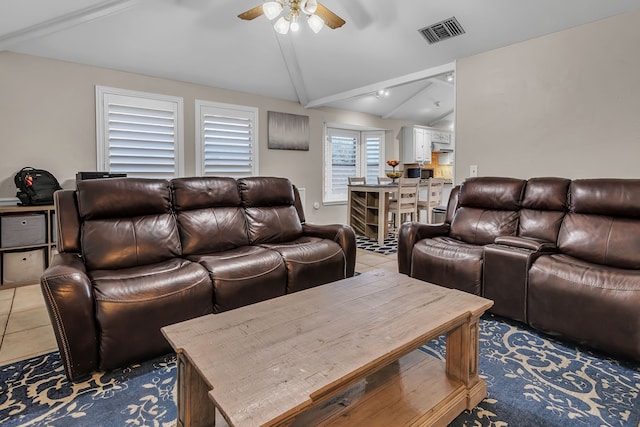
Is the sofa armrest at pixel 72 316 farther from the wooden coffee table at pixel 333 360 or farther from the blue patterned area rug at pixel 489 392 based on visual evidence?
the wooden coffee table at pixel 333 360

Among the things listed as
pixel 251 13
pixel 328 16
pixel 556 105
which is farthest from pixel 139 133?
pixel 556 105

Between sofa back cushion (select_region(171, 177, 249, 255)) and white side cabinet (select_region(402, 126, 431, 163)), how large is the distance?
5150mm

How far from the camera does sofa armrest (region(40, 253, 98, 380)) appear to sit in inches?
63.9

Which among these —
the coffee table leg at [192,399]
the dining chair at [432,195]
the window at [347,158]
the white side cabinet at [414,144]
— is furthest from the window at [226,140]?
the coffee table leg at [192,399]

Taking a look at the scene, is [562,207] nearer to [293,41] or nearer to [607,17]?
[607,17]

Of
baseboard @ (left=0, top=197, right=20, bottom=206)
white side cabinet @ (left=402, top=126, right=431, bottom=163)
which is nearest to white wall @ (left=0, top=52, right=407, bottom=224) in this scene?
baseboard @ (left=0, top=197, right=20, bottom=206)

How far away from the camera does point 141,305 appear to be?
1.83 meters

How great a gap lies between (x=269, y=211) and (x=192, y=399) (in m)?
2.04

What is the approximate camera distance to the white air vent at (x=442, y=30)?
331 cm

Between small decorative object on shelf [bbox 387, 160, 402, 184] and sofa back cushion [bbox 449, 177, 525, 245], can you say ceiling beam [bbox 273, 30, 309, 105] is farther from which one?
sofa back cushion [bbox 449, 177, 525, 245]

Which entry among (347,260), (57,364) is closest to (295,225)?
(347,260)

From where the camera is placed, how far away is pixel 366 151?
7.19 m

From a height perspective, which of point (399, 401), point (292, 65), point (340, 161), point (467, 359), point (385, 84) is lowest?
point (399, 401)

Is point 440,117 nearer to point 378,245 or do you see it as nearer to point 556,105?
point 378,245
